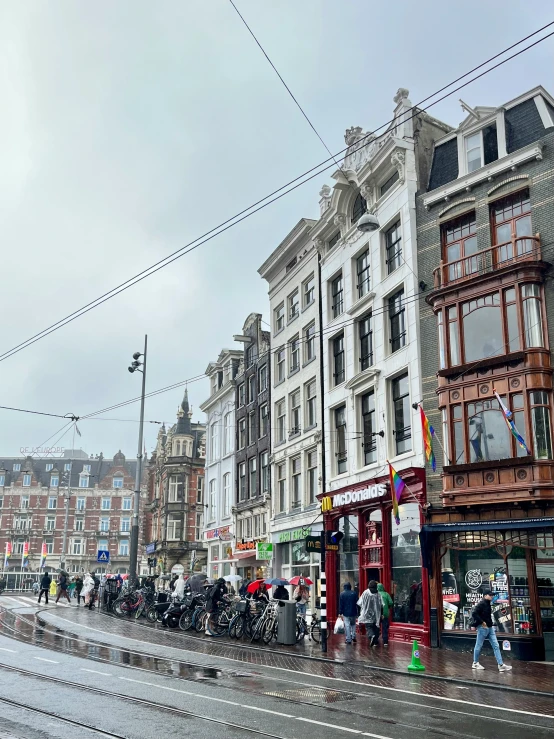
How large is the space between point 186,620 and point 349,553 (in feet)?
21.5

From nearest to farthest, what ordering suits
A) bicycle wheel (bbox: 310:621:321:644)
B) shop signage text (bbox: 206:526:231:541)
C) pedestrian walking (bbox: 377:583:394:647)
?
pedestrian walking (bbox: 377:583:394:647) < bicycle wheel (bbox: 310:621:321:644) < shop signage text (bbox: 206:526:231:541)

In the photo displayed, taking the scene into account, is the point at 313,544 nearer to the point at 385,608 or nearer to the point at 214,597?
the point at 385,608

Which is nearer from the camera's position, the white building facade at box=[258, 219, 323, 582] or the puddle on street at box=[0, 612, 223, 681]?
the puddle on street at box=[0, 612, 223, 681]

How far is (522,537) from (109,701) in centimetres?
1211

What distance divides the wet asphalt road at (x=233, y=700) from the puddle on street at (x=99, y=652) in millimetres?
41

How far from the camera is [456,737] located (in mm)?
9055

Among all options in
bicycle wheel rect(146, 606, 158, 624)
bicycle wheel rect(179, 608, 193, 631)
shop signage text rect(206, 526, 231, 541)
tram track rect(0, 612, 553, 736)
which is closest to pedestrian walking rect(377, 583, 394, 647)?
bicycle wheel rect(179, 608, 193, 631)

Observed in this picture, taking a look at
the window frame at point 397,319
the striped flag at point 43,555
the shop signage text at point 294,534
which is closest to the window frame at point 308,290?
the window frame at point 397,319

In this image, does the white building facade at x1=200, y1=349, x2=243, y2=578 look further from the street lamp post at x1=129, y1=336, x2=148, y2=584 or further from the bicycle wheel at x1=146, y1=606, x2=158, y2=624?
the bicycle wheel at x1=146, y1=606, x2=158, y2=624

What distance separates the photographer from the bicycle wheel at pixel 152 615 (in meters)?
28.4

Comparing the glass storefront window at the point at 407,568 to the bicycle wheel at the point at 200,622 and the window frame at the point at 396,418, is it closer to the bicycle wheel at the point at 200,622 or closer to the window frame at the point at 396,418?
the window frame at the point at 396,418

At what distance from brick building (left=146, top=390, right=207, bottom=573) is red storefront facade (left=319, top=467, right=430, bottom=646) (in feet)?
122

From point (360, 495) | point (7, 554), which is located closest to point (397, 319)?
point (360, 495)

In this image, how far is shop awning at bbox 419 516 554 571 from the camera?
18859 millimetres
